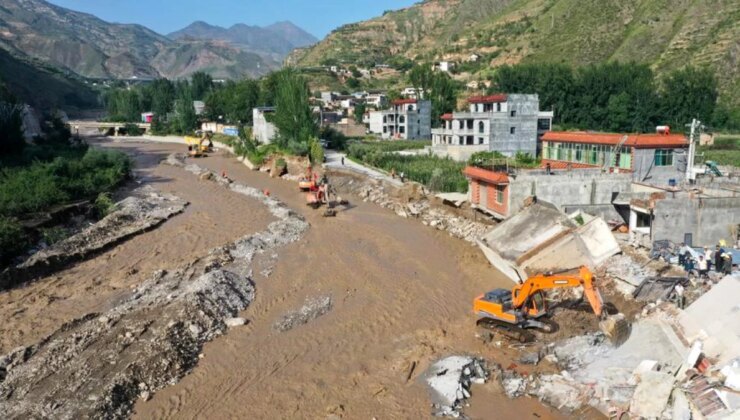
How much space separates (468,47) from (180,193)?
10351 cm

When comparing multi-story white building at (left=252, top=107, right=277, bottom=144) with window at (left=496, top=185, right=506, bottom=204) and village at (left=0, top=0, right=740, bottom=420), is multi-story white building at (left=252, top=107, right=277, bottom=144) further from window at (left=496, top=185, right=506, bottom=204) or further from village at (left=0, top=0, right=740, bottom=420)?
window at (left=496, top=185, right=506, bottom=204)

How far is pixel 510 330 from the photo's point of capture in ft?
47.1

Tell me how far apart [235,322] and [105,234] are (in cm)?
1275

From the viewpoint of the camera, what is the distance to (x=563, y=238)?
1869cm

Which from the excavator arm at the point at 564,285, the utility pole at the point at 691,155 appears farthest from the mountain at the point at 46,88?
the excavator arm at the point at 564,285

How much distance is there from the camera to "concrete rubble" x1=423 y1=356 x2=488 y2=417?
11734mm

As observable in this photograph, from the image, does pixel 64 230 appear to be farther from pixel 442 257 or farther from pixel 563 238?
pixel 563 238

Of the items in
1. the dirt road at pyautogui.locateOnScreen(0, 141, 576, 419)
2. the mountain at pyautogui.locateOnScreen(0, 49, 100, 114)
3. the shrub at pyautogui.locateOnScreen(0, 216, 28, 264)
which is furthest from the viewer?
the mountain at pyautogui.locateOnScreen(0, 49, 100, 114)

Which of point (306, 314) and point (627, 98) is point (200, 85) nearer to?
point (627, 98)

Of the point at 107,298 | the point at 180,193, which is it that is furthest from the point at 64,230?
the point at 180,193

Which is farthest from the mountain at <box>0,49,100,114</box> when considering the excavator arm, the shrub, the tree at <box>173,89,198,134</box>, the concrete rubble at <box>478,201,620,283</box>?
the excavator arm

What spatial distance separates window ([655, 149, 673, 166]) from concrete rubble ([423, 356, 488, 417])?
→ 18313 mm

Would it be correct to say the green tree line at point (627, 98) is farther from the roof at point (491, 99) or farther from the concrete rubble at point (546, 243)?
the concrete rubble at point (546, 243)

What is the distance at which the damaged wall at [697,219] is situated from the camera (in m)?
18.6
